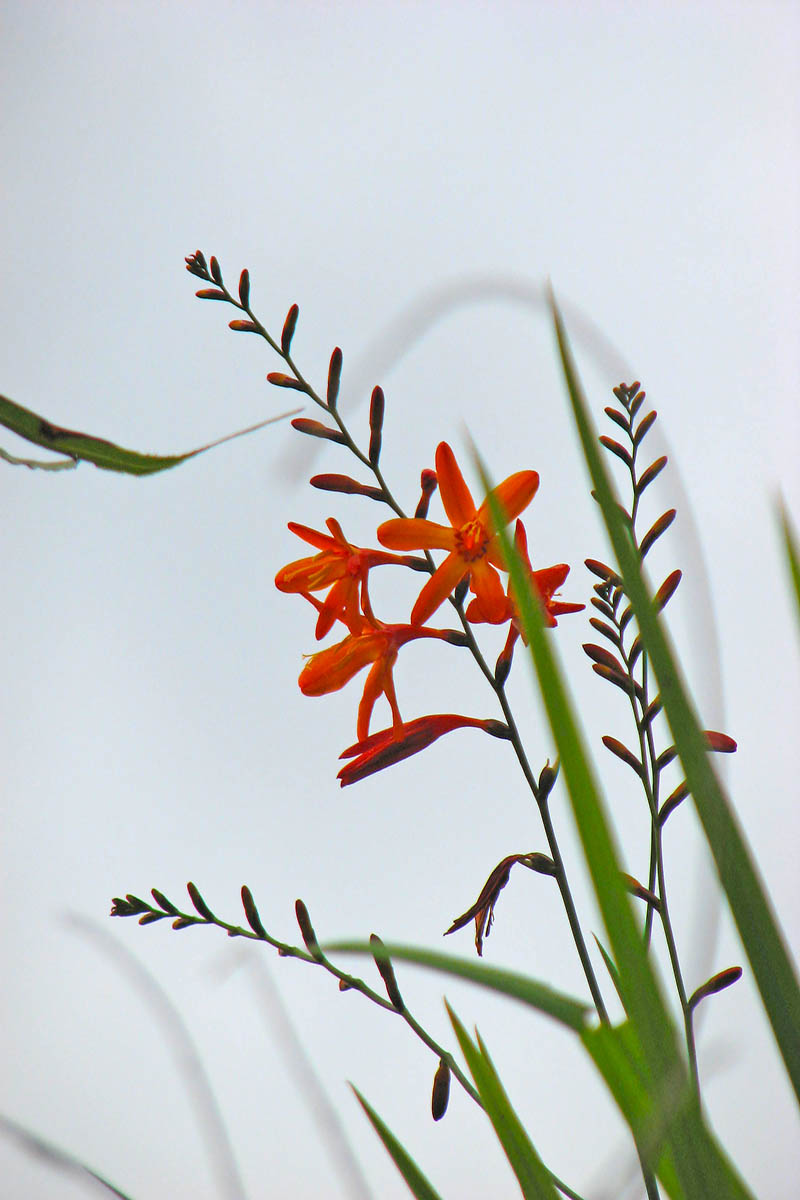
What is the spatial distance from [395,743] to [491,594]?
0.30ft

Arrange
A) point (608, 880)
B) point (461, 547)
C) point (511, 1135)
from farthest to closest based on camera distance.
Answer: point (461, 547) → point (511, 1135) → point (608, 880)

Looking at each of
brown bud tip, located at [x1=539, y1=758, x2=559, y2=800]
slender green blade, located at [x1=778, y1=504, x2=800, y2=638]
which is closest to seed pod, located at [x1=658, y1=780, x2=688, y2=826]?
brown bud tip, located at [x1=539, y1=758, x2=559, y2=800]

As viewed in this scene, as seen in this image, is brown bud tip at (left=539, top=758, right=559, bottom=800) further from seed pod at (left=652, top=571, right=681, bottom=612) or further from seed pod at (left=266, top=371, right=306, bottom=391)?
seed pod at (left=266, top=371, right=306, bottom=391)

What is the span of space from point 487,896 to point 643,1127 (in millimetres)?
171

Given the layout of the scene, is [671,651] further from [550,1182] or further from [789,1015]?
[550,1182]

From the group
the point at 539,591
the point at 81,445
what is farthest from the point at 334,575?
the point at 81,445

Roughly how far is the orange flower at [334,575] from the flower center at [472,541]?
0.16 feet

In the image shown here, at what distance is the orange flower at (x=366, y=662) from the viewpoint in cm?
44

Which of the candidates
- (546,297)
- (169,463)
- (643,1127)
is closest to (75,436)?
(169,463)

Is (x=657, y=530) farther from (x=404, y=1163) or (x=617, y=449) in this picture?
(x=404, y=1163)

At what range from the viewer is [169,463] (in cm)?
26

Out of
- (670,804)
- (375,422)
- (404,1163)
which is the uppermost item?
(375,422)

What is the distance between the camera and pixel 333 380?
434 mm

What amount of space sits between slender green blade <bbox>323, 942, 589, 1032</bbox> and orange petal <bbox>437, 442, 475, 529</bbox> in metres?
0.28
